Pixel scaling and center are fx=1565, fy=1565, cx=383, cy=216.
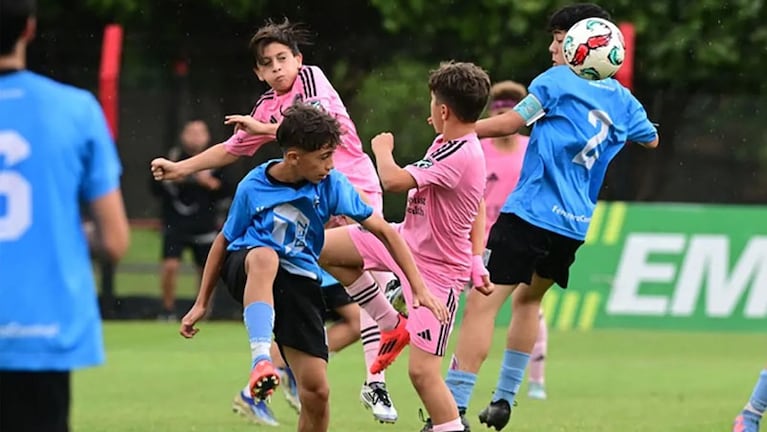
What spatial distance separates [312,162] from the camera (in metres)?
6.54

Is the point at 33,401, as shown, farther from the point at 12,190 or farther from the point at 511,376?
the point at 511,376

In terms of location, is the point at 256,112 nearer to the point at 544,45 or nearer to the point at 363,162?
the point at 363,162

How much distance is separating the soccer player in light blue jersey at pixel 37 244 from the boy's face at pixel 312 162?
1964 millimetres

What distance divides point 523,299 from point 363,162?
1.17 m

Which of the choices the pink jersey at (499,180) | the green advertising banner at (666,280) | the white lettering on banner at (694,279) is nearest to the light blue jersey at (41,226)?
the pink jersey at (499,180)

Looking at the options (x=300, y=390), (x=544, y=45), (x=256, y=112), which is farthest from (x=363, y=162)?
(x=544, y=45)

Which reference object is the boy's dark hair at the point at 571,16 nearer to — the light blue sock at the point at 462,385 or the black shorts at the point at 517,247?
the black shorts at the point at 517,247

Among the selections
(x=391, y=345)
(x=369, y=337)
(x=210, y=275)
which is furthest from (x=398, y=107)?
(x=210, y=275)

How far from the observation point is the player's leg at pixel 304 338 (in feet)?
21.8

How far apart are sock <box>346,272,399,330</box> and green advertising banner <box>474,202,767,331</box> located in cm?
816

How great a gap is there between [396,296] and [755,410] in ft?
6.26

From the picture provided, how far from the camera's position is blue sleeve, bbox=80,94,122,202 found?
4.64 meters

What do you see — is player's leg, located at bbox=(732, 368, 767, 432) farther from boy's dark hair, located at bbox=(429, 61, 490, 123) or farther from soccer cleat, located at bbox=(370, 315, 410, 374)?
boy's dark hair, located at bbox=(429, 61, 490, 123)

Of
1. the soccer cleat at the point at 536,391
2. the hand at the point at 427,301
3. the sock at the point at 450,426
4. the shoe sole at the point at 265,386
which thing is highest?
the hand at the point at 427,301
